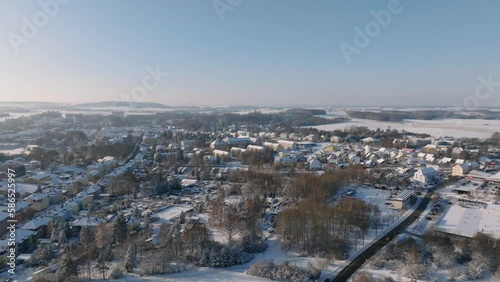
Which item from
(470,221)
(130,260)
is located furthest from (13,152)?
(470,221)

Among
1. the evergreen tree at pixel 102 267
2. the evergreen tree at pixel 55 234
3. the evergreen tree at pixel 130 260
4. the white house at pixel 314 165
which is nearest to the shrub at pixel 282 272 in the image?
the evergreen tree at pixel 130 260

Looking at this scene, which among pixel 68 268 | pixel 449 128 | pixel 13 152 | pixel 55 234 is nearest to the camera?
pixel 68 268

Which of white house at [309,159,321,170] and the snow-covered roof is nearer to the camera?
the snow-covered roof

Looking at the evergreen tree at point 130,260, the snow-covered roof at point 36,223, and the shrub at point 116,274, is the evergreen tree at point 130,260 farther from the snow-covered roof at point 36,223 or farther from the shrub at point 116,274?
the snow-covered roof at point 36,223

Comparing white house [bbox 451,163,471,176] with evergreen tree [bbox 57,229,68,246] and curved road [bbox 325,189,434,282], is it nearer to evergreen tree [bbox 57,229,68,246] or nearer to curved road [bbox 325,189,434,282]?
curved road [bbox 325,189,434,282]

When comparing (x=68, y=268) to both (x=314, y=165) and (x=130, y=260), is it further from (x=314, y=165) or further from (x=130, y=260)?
(x=314, y=165)

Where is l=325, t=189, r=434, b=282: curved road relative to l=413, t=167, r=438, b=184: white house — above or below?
below

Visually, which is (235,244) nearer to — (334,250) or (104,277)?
(334,250)

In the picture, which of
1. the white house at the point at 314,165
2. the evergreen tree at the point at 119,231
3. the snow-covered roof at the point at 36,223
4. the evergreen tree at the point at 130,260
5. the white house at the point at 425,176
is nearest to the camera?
the evergreen tree at the point at 130,260

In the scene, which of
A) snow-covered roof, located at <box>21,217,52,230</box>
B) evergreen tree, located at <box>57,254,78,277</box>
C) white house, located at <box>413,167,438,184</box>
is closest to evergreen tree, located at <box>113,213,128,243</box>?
evergreen tree, located at <box>57,254,78,277</box>
